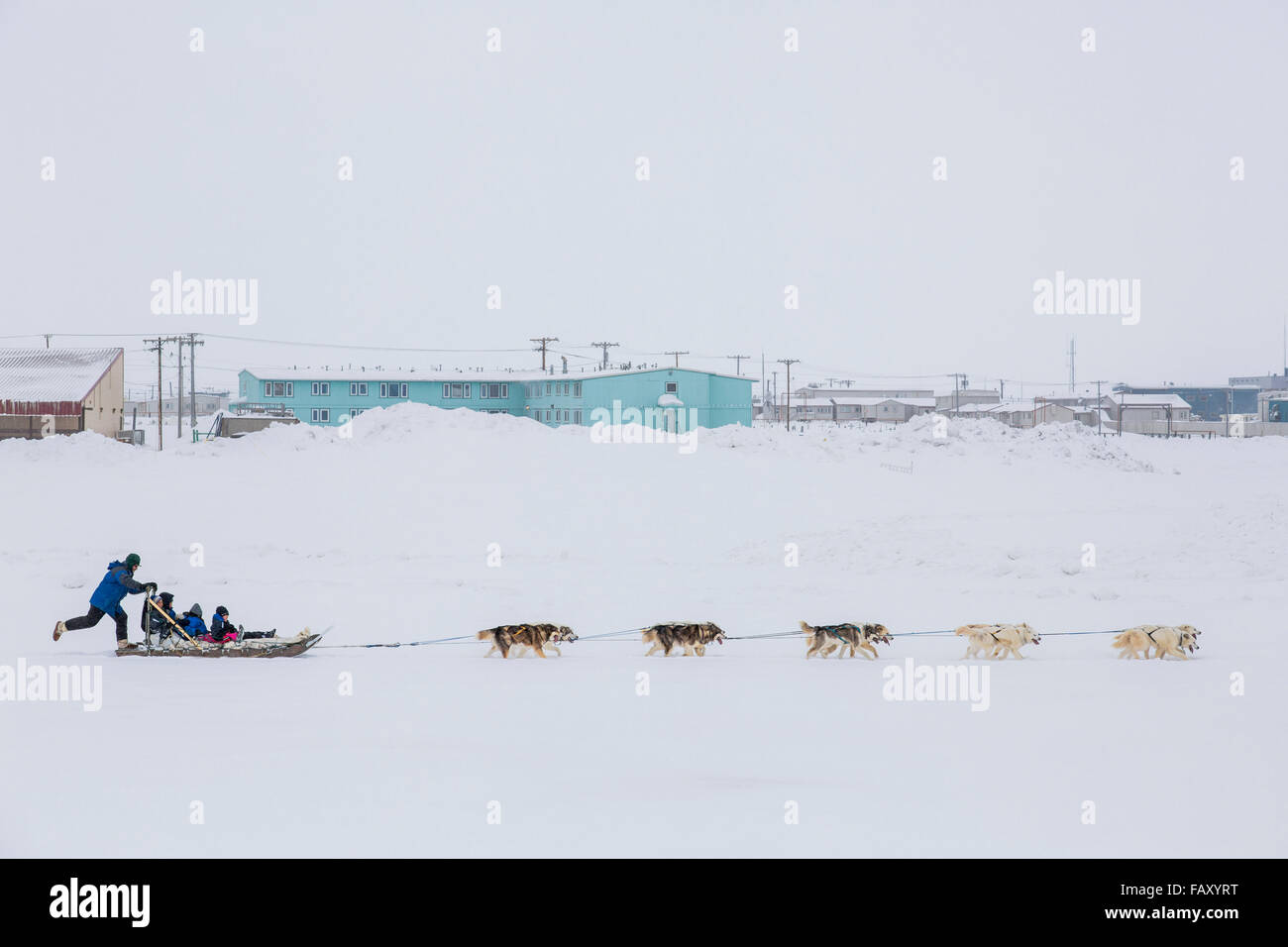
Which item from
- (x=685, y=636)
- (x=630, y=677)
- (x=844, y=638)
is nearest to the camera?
(x=630, y=677)

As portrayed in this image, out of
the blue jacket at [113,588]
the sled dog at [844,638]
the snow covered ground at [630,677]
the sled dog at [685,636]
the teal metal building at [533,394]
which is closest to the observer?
the snow covered ground at [630,677]

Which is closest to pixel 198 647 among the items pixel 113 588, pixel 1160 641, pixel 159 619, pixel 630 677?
pixel 159 619

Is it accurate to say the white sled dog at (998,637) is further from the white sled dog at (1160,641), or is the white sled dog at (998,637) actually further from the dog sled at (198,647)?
the dog sled at (198,647)

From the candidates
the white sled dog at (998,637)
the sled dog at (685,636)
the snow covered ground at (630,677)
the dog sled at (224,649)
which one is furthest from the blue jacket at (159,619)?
the white sled dog at (998,637)

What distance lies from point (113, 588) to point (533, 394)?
4310cm

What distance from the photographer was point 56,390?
3931cm

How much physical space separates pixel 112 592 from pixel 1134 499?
2345cm

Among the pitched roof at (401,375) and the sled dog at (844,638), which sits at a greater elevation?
the pitched roof at (401,375)

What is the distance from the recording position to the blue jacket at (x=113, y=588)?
33.3 feet

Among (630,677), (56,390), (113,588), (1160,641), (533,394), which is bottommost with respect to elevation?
(630,677)

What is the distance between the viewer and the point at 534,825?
6.00 m

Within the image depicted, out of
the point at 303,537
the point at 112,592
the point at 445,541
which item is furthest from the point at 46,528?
the point at 112,592

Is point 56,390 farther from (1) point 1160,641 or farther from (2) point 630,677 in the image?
(1) point 1160,641

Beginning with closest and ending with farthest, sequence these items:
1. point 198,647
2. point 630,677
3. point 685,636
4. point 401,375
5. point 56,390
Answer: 1. point 630,677
2. point 198,647
3. point 685,636
4. point 56,390
5. point 401,375
